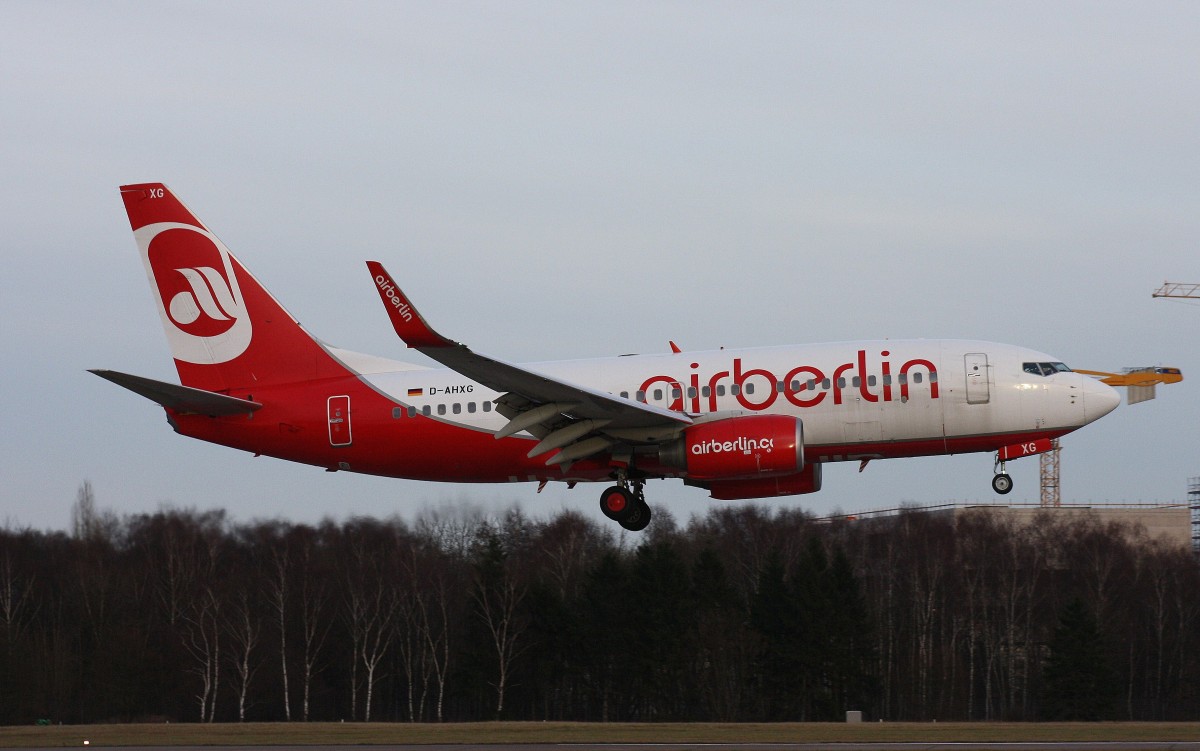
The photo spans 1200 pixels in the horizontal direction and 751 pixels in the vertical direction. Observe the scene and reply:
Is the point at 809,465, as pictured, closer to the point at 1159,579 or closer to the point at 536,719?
the point at 536,719

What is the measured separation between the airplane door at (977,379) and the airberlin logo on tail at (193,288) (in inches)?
723

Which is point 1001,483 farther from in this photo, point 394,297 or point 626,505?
point 394,297

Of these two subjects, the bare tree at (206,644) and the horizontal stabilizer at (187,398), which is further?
the bare tree at (206,644)

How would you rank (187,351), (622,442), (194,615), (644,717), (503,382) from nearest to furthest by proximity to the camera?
1. (503,382)
2. (622,442)
3. (187,351)
4. (644,717)
5. (194,615)

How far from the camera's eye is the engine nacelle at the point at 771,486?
35906mm

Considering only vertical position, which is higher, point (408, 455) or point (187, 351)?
point (187, 351)

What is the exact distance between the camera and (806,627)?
7212cm

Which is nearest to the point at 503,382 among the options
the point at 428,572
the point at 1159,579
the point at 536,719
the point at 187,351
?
the point at 187,351

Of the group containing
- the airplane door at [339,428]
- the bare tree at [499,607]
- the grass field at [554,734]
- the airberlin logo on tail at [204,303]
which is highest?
the airberlin logo on tail at [204,303]

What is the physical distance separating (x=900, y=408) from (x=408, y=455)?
11974 millimetres

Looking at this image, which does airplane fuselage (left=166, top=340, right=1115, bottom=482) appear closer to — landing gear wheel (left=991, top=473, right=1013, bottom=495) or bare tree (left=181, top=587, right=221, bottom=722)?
landing gear wheel (left=991, top=473, right=1013, bottom=495)

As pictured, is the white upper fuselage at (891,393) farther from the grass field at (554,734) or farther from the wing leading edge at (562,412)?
the grass field at (554,734)

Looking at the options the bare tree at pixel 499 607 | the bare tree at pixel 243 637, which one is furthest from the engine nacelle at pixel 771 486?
the bare tree at pixel 243 637

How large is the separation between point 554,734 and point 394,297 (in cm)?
1436
